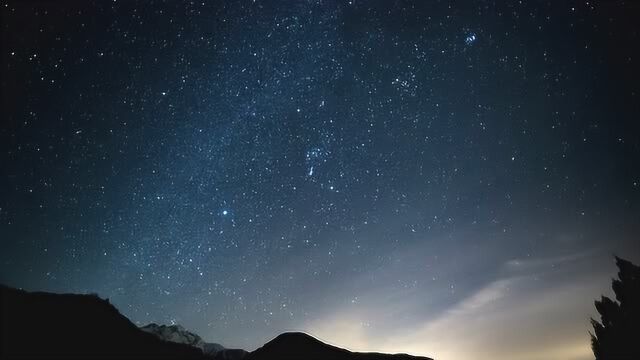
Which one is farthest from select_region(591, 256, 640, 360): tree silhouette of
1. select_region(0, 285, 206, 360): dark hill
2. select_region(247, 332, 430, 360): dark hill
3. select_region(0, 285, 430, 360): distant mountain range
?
select_region(0, 285, 206, 360): dark hill

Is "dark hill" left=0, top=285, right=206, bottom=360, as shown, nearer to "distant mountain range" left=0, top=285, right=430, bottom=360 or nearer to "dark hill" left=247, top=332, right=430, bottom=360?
"distant mountain range" left=0, top=285, right=430, bottom=360

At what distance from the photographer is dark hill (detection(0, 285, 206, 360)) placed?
18.9 ft

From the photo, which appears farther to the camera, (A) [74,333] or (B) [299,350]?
(B) [299,350]

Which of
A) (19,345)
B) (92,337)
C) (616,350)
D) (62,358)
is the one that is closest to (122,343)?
(92,337)

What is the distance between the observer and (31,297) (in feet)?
20.4

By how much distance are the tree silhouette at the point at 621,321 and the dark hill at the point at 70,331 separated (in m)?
35.9

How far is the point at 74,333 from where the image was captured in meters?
6.41

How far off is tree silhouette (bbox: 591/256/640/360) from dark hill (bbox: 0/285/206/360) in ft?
118

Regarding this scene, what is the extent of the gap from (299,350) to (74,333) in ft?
16.5

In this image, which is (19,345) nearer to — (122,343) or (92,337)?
(92,337)

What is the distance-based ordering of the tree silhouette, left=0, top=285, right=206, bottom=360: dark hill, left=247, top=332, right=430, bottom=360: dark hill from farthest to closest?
1. the tree silhouette
2. left=247, top=332, right=430, bottom=360: dark hill
3. left=0, top=285, right=206, bottom=360: dark hill

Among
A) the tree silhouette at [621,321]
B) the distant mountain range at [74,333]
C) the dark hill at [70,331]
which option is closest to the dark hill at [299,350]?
the distant mountain range at [74,333]

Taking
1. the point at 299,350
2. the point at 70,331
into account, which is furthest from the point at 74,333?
the point at 299,350

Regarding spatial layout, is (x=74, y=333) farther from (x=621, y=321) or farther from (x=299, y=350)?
(x=621, y=321)
